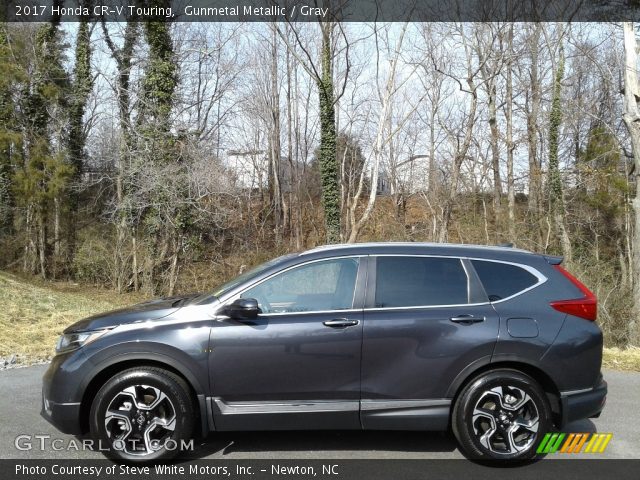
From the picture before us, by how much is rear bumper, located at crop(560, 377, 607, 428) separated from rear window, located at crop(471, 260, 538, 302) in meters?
0.89

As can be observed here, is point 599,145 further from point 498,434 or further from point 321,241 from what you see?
point 498,434

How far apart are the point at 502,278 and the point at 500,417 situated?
1.11 meters

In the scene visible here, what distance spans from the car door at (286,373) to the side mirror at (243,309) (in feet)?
0.16

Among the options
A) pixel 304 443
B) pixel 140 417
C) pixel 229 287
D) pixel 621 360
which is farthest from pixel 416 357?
pixel 621 360

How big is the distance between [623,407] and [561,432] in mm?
1342

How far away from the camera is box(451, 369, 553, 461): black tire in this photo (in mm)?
4512

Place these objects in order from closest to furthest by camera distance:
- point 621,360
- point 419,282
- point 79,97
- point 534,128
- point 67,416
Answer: point 67,416
point 419,282
point 621,360
point 79,97
point 534,128

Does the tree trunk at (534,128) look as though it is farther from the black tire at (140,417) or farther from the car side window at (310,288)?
the black tire at (140,417)

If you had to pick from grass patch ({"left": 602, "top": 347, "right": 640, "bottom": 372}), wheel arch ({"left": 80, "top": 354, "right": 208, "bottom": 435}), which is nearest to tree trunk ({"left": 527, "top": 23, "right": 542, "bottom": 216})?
grass patch ({"left": 602, "top": 347, "right": 640, "bottom": 372})

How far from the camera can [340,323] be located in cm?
453

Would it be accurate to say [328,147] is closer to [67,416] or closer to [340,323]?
[340,323]

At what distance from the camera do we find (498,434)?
4547 mm

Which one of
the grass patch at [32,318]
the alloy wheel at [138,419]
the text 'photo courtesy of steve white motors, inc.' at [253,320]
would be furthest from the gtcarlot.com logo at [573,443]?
the grass patch at [32,318]

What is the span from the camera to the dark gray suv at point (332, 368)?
4453mm
